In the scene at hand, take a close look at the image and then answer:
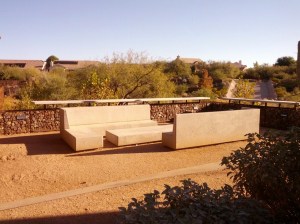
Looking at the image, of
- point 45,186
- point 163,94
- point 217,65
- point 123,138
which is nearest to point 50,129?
point 123,138

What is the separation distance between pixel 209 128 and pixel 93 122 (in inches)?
148

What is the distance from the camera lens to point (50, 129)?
11109mm

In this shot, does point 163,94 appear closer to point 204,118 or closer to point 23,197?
point 204,118

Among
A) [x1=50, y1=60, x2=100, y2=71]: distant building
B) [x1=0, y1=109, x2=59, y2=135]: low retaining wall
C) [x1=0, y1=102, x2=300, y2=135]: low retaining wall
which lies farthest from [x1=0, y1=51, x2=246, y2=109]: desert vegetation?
[x1=0, y1=109, x2=59, y2=135]: low retaining wall

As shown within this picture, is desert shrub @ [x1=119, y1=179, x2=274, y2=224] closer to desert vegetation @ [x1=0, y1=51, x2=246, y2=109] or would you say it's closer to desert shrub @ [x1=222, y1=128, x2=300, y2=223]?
desert shrub @ [x1=222, y1=128, x2=300, y2=223]

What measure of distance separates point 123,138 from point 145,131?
0.90m

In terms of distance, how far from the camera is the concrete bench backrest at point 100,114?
30.8ft

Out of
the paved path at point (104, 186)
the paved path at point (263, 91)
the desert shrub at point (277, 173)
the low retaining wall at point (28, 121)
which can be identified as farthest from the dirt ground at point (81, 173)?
the paved path at point (263, 91)

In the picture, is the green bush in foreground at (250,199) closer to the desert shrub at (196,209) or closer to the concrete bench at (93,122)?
the desert shrub at (196,209)

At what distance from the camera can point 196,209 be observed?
9.12 feet

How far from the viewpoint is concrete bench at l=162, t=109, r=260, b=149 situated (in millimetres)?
8219

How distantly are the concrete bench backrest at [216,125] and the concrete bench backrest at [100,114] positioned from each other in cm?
284

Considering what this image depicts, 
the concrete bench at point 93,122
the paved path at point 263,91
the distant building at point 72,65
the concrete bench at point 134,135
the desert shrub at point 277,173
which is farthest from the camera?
the paved path at point 263,91

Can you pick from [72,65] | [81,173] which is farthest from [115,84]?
[72,65]
